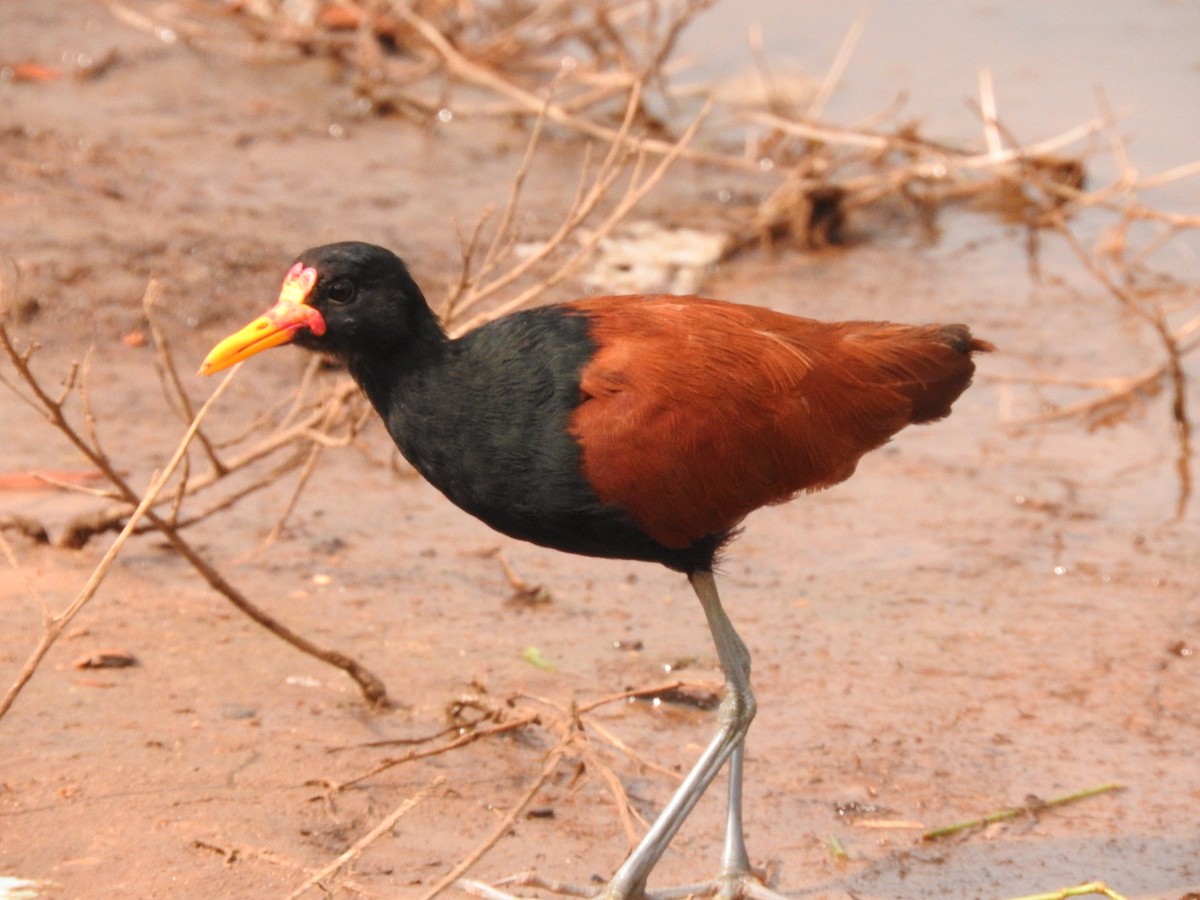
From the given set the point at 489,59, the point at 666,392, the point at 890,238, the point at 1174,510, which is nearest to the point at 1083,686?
the point at 1174,510

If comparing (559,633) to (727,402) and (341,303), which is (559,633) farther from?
(341,303)

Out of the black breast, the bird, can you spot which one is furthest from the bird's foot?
the black breast

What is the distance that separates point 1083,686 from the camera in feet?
18.2

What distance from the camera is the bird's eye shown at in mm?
4035

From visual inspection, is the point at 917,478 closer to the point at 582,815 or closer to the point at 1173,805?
the point at 1173,805

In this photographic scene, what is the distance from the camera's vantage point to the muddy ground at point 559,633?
4.43 m

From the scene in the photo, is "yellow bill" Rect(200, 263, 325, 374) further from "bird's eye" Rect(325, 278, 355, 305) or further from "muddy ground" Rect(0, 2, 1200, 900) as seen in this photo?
"muddy ground" Rect(0, 2, 1200, 900)

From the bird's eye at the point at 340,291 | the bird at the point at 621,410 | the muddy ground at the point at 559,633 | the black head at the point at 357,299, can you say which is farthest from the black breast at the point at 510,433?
the muddy ground at the point at 559,633

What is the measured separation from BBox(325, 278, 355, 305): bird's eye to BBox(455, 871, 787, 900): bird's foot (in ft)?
4.71

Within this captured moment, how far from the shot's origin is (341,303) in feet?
13.3

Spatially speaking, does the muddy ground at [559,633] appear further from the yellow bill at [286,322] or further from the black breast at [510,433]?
the yellow bill at [286,322]

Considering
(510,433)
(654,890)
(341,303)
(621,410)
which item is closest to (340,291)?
(341,303)

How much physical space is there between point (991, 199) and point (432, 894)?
300 inches

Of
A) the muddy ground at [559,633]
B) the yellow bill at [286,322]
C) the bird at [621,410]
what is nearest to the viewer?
the yellow bill at [286,322]
